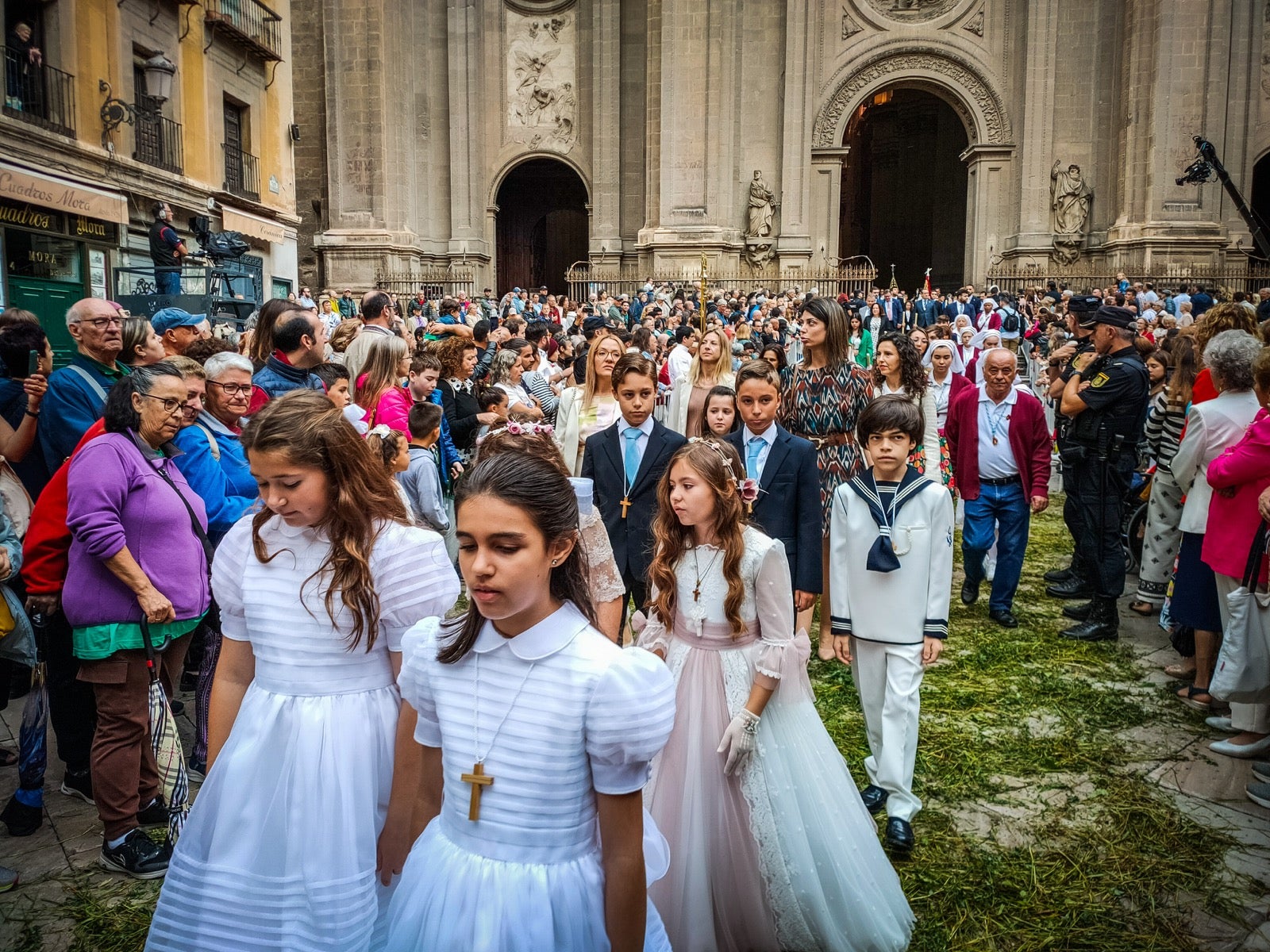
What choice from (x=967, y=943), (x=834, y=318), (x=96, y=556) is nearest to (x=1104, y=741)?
(x=967, y=943)

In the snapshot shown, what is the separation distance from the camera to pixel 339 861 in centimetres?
241

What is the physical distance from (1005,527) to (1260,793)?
2.92 meters

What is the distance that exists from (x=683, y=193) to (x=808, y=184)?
376 centimetres

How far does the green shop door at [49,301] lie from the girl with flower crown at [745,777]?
11978mm

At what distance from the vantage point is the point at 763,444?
16.5 ft

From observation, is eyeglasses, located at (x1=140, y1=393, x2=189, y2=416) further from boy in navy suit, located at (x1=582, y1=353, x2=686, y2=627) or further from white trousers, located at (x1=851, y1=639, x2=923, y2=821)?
white trousers, located at (x1=851, y1=639, x2=923, y2=821)

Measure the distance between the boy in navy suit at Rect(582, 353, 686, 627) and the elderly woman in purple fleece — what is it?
1.96 metres

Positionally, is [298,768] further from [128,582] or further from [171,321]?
[171,321]

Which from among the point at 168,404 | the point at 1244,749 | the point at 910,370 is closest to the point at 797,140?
the point at 910,370

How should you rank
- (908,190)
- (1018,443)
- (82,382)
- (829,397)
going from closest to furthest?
1. (82,382)
2. (829,397)
3. (1018,443)
4. (908,190)

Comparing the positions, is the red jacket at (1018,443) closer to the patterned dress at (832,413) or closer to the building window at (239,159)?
the patterned dress at (832,413)

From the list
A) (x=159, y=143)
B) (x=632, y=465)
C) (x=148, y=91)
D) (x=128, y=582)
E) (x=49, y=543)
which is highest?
(x=148, y=91)

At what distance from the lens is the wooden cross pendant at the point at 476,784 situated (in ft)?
6.66

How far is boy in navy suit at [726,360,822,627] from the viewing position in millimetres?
4617
